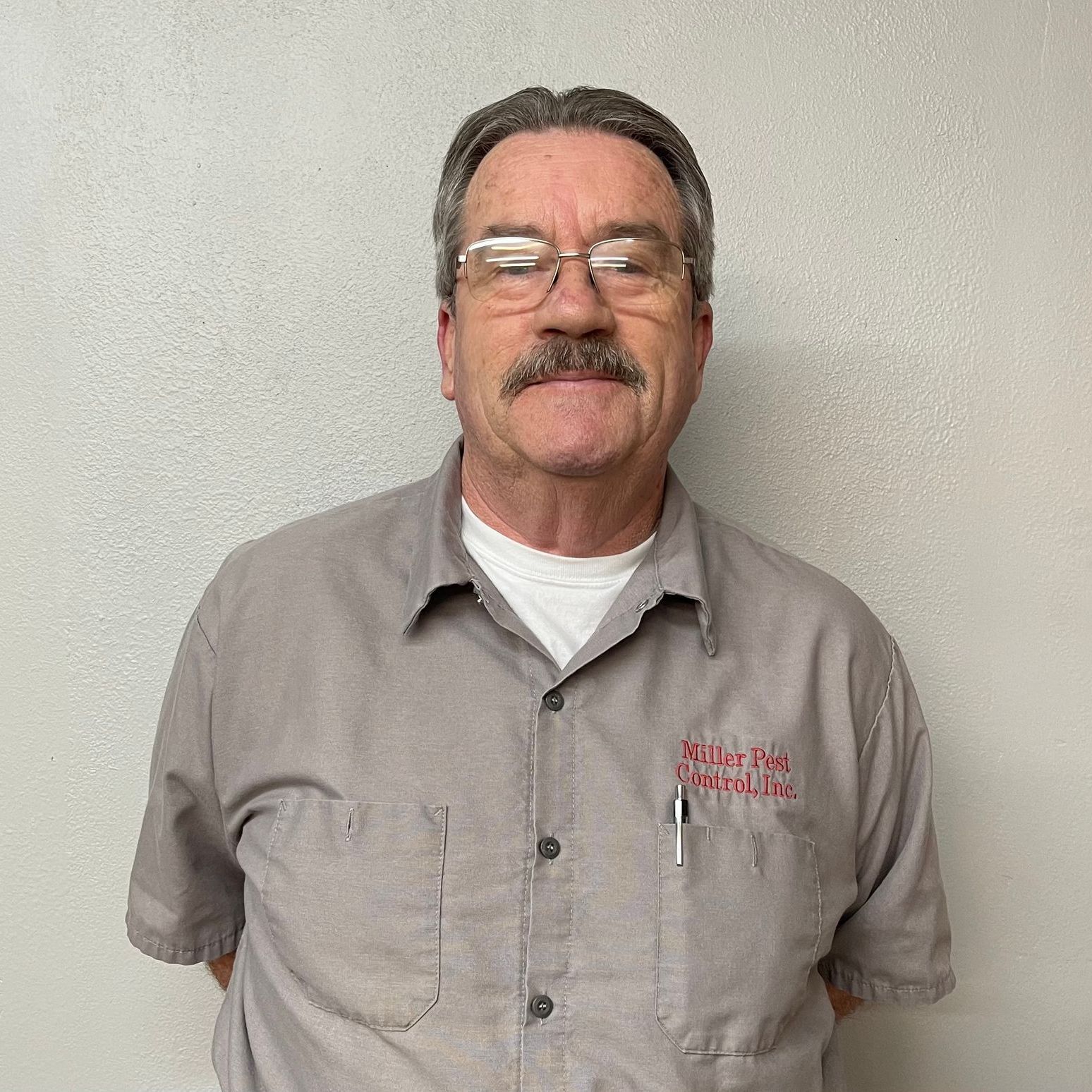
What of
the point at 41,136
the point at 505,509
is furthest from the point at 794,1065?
the point at 41,136

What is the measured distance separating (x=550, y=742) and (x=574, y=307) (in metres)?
0.53

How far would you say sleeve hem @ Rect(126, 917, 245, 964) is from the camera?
1588 mm

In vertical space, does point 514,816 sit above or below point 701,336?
below

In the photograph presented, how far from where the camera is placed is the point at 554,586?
1534 mm

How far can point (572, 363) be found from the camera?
1420 millimetres

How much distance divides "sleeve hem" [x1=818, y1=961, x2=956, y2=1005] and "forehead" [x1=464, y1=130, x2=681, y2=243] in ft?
3.57

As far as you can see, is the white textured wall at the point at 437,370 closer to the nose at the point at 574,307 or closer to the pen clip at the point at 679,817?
the nose at the point at 574,307

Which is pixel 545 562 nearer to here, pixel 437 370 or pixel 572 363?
pixel 572 363

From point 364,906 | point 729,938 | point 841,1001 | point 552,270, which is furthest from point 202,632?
point 841,1001

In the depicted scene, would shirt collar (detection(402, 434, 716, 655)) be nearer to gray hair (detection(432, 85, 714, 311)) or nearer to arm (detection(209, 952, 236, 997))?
gray hair (detection(432, 85, 714, 311))

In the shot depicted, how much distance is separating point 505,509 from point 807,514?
0.65 metres

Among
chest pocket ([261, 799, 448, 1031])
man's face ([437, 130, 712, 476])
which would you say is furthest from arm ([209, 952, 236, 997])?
man's face ([437, 130, 712, 476])

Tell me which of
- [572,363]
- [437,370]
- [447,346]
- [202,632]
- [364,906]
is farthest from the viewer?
[437,370]

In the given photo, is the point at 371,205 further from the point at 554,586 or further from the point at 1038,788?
the point at 1038,788
